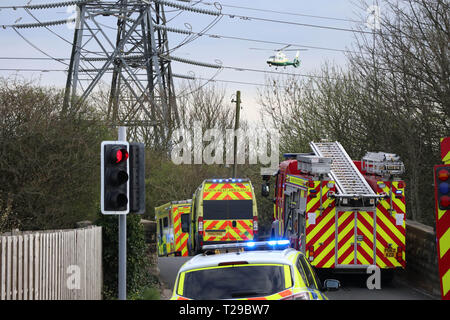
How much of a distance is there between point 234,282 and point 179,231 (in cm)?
2326

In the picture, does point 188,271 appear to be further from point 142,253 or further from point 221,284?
point 142,253

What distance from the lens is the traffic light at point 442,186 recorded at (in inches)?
367

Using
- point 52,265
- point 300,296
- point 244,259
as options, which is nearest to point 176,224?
point 52,265

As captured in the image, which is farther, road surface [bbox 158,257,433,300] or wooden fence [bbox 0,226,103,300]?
road surface [bbox 158,257,433,300]

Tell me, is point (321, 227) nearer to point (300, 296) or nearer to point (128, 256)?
point (128, 256)

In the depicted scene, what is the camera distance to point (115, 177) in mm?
9945

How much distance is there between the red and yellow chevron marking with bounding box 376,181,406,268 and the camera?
17.5 m

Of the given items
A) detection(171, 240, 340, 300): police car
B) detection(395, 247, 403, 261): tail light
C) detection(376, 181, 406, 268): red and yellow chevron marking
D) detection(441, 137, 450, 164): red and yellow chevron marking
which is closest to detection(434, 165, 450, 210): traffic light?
detection(441, 137, 450, 164): red and yellow chevron marking

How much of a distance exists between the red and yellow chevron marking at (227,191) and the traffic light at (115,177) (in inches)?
648

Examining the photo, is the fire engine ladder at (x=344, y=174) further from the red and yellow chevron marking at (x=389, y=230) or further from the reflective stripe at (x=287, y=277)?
the reflective stripe at (x=287, y=277)

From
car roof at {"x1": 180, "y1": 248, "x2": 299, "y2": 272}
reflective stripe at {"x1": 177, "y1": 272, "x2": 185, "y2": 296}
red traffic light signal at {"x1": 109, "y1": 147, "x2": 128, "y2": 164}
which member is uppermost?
red traffic light signal at {"x1": 109, "y1": 147, "x2": 128, "y2": 164}

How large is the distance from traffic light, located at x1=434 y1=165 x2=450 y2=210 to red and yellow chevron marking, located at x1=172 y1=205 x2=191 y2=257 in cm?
2221

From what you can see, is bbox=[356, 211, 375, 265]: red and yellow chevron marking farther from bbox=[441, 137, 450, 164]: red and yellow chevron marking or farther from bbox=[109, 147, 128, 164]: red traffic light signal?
bbox=[109, 147, 128, 164]: red traffic light signal

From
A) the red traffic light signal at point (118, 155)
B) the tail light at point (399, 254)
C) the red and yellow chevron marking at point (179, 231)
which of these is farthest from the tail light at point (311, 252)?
the red and yellow chevron marking at point (179, 231)
